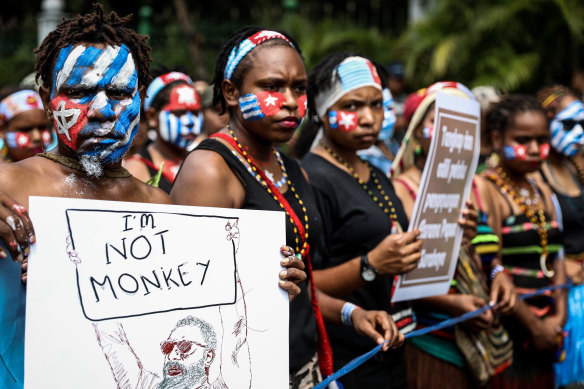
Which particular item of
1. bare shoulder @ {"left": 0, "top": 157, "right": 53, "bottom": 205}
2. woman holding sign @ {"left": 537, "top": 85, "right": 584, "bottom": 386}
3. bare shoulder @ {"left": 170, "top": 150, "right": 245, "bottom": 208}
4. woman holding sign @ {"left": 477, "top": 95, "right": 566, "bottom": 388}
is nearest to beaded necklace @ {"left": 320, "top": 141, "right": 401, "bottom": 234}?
woman holding sign @ {"left": 477, "top": 95, "right": 566, "bottom": 388}

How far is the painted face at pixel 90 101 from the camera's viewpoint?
205 centimetres

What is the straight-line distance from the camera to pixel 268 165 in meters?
2.90

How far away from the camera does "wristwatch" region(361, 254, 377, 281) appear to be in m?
3.17

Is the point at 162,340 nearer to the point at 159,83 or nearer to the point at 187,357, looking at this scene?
the point at 187,357

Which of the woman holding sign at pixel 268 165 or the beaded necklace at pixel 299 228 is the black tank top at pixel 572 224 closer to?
the woman holding sign at pixel 268 165

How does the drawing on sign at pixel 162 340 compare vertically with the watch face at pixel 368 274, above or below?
above

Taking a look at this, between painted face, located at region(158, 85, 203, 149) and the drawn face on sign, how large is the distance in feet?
10.1

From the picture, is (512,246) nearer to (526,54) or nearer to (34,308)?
(34,308)

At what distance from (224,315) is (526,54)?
1056cm

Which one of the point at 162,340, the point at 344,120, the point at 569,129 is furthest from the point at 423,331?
the point at 569,129

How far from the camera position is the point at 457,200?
3.57 m

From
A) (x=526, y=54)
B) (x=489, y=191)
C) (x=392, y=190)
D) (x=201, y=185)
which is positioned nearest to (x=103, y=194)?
(x=201, y=185)

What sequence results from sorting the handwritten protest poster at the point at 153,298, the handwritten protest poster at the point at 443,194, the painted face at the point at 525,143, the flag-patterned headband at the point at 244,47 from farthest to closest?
the painted face at the point at 525,143, the handwritten protest poster at the point at 443,194, the flag-patterned headband at the point at 244,47, the handwritten protest poster at the point at 153,298

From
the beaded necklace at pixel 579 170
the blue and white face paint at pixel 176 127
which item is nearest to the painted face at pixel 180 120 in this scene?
the blue and white face paint at pixel 176 127
